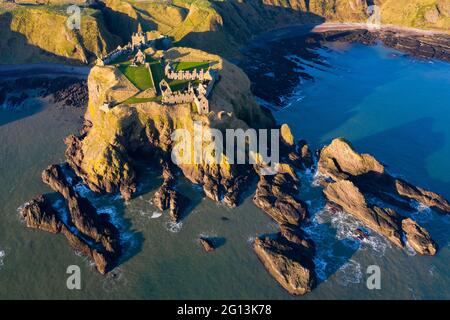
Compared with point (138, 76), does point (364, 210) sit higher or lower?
lower

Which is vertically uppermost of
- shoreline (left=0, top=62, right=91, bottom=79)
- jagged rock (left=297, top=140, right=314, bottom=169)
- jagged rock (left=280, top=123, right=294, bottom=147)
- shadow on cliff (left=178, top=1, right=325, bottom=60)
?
shadow on cliff (left=178, top=1, right=325, bottom=60)

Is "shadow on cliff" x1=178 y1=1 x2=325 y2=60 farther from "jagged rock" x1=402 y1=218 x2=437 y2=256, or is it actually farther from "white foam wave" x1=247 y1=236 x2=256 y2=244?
"jagged rock" x1=402 y1=218 x2=437 y2=256

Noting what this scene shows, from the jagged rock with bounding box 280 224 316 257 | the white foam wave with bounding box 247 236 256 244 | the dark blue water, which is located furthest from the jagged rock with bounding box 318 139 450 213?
the white foam wave with bounding box 247 236 256 244

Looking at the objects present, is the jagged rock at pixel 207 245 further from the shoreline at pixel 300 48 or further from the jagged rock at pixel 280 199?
the shoreline at pixel 300 48

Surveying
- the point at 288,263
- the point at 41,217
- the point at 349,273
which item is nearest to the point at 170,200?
the point at 41,217

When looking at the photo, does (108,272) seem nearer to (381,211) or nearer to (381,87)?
(381,211)

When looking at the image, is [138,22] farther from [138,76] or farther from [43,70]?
[138,76]

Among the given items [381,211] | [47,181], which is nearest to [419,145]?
[381,211]
